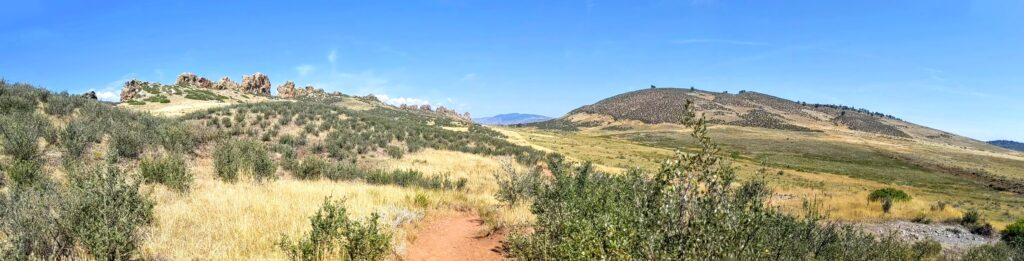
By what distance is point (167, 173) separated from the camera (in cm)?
1104

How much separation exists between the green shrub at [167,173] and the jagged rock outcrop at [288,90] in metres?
97.8

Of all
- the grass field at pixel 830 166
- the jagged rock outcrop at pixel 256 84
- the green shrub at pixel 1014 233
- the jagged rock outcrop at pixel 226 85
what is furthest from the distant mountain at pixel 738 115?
the green shrub at pixel 1014 233

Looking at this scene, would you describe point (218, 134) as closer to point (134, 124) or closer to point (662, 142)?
point (134, 124)

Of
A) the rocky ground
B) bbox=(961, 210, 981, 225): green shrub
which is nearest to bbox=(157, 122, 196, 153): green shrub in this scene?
the rocky ground

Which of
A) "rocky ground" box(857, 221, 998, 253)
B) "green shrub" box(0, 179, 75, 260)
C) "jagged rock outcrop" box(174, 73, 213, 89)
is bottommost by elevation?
"rocky ground" box(857, 221, 998, 253)

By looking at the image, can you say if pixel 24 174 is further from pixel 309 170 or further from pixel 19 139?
pixel 309 170

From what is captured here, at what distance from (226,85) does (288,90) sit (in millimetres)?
19886

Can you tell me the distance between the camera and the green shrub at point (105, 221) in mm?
5422

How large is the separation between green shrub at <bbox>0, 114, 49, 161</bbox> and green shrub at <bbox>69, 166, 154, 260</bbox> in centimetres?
781

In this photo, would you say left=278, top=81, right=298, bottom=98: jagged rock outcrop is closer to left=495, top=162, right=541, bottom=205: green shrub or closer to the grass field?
the grass field

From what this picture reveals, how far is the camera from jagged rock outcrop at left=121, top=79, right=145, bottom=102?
189ft

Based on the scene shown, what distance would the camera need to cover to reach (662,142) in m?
97.9

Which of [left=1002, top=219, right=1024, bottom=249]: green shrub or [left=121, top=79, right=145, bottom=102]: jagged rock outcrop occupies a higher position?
[left=121, top=79, right=145, bottom=102]: jagged rock outcrop

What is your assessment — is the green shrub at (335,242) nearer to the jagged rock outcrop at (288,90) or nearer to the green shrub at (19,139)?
the green shrub at (19,139)
